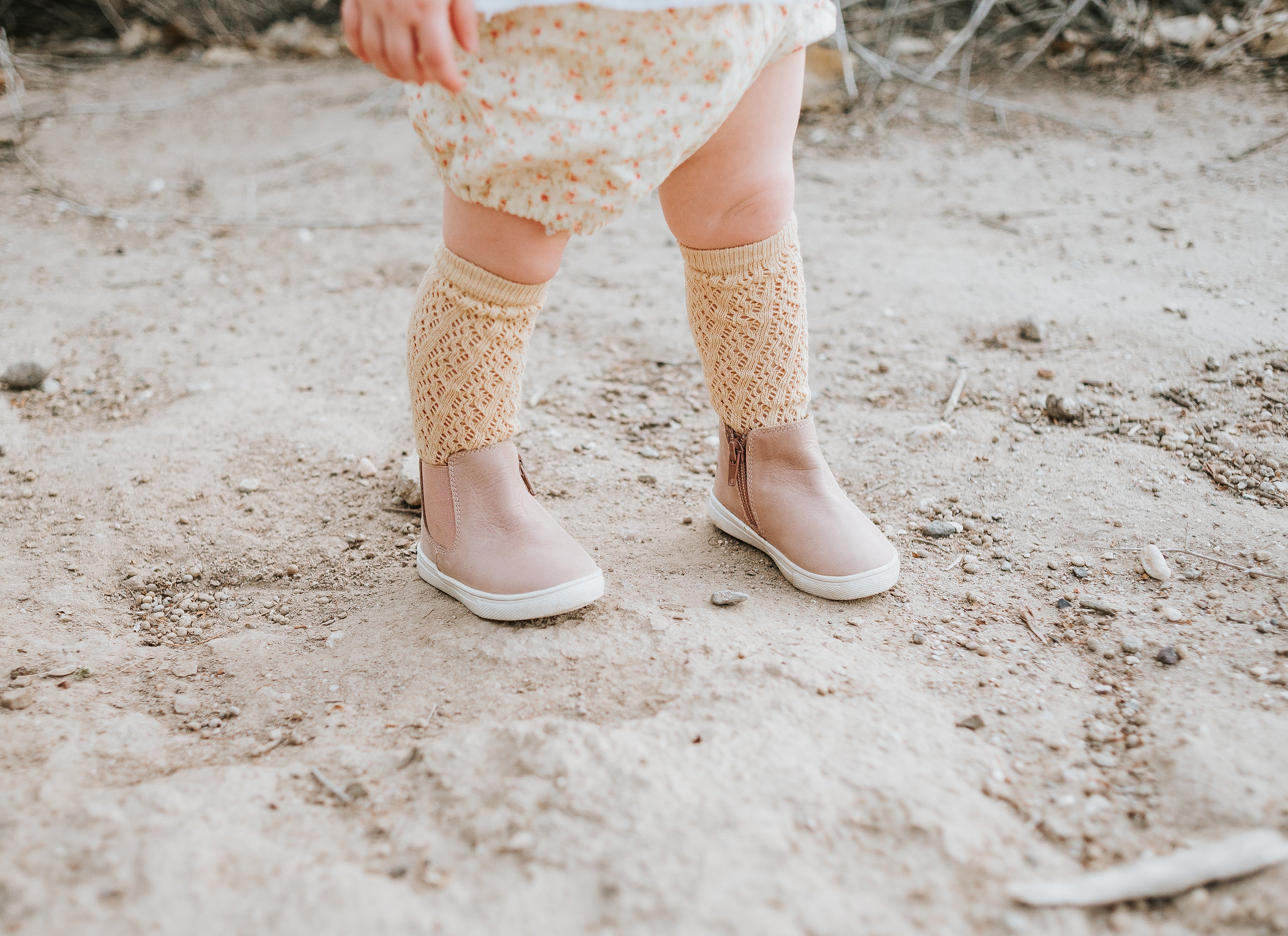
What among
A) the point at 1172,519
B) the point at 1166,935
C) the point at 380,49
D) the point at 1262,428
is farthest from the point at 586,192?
the point at 1262,428

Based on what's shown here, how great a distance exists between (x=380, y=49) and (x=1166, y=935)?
3.57ft

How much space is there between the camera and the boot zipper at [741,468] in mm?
1383

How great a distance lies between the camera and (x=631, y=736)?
39.1 inches

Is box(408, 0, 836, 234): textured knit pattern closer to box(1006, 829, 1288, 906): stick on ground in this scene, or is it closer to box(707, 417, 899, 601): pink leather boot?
box(707, 417, 899, 601): pink leather boot

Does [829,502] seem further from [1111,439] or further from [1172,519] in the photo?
[1111,439]

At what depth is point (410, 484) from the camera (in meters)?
1.63

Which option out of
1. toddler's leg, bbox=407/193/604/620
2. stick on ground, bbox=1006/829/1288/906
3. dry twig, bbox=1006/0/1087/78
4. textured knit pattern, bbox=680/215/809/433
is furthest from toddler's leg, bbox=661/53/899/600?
dry twig, bbox=1006/0/1087/78

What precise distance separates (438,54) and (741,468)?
0.74m

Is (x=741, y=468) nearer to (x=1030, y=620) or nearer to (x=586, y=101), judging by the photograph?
(x=1030, y=620)

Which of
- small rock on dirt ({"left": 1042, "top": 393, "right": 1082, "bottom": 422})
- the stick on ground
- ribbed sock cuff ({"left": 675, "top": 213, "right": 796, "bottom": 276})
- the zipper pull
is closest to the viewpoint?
the stick on ground

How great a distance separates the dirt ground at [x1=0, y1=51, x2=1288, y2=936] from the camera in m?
0.86

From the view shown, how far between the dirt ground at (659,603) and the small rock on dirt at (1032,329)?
0.04m

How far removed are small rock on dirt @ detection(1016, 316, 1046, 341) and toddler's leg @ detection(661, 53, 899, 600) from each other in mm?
887

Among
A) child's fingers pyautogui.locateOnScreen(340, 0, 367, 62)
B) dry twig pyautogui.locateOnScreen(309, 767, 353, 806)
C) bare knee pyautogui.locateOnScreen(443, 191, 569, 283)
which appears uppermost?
child's fingers pyautogui.locateOnScreen(340, 0, 367, 62)
